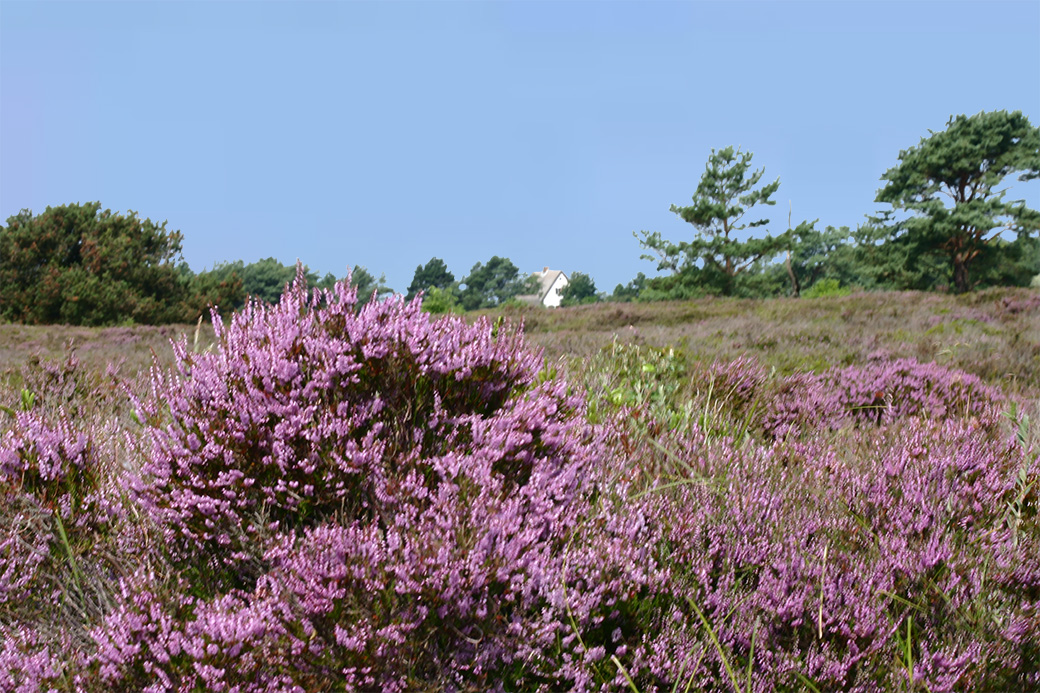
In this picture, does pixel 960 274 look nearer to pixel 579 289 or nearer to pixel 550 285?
pixel 579 289

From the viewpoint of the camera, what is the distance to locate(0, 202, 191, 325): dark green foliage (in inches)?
1342

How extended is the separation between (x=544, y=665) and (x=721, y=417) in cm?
289

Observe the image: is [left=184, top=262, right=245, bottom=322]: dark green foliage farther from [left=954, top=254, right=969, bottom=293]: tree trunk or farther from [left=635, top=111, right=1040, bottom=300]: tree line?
[left=954, top=254, right=969, bottom=293]: tree trunk

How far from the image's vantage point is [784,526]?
6.43 feet

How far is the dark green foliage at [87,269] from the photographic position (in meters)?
34.1

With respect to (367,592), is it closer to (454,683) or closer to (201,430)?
(454,683)

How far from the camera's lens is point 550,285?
9706 centimetres

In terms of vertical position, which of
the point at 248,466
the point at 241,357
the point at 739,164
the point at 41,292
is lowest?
the point at 248,466

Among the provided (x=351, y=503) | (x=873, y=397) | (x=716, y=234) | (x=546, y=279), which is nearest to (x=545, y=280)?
(x=546, y=279)

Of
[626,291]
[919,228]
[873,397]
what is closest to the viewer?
[873,397]

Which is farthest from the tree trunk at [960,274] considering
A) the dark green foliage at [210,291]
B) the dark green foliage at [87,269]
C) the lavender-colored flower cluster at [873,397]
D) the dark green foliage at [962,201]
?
the dark green foliage at [87,269]

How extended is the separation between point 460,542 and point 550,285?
96.0 meters

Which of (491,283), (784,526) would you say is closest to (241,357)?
(784,526)

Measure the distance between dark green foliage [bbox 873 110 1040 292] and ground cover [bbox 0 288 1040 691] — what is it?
3663 centimetres
